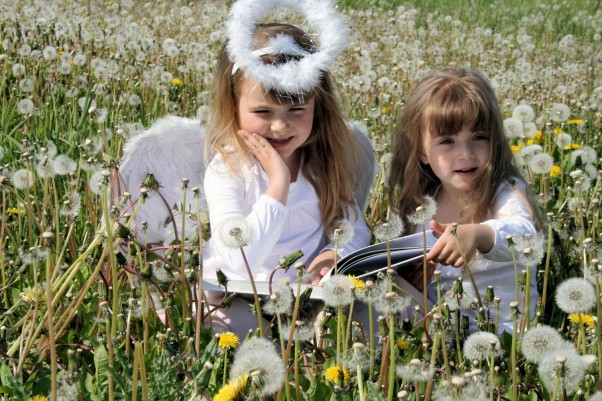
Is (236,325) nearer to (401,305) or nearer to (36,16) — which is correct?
(401,305)

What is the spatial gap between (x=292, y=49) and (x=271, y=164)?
34 cm

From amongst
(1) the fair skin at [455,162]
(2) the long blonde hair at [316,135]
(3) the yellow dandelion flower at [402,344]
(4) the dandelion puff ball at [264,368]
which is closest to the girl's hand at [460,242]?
(1) the fair skin at [455,162]

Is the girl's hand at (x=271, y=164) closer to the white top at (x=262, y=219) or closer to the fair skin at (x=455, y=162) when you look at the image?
the white top at (x=262, y=219)

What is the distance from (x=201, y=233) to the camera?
5.90 ft

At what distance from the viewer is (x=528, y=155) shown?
3.02 metres

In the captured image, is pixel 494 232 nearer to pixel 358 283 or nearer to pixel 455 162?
pixel 455 162

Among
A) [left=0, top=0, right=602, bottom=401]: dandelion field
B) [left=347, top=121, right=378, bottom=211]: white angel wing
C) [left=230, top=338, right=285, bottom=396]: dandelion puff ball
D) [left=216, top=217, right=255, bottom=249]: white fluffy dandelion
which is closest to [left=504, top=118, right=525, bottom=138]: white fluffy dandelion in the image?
[left=0, top=0, right=602, bottom=401]: dandelion field

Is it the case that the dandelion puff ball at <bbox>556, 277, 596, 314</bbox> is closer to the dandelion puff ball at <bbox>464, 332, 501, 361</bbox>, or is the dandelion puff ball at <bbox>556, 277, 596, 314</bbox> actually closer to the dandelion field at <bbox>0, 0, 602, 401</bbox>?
the dandelion field at <bbox>0, 0, 602, 401</bbox>

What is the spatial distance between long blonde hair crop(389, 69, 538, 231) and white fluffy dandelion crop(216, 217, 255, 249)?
1044 millimetres

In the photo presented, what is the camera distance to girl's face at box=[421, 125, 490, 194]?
2.64m

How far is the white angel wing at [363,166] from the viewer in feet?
10.0

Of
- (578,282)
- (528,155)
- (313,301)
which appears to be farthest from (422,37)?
(578,282)

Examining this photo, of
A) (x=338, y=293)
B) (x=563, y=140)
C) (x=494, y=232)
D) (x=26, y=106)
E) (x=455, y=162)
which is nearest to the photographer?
(x=338, y=293)

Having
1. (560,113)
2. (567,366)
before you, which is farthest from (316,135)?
(567,366)
